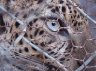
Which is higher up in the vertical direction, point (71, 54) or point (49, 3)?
point (49, 3)

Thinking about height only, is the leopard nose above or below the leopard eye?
below

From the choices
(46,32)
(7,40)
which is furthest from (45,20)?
(7,40)

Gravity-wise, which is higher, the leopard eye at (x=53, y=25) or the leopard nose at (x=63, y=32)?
the leopard eye at (x=53, y=25)

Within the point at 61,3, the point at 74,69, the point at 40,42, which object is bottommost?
the point at 74,69

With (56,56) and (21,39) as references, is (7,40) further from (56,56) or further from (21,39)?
(56,56)

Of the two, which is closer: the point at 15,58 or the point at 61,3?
the point at 15,58
